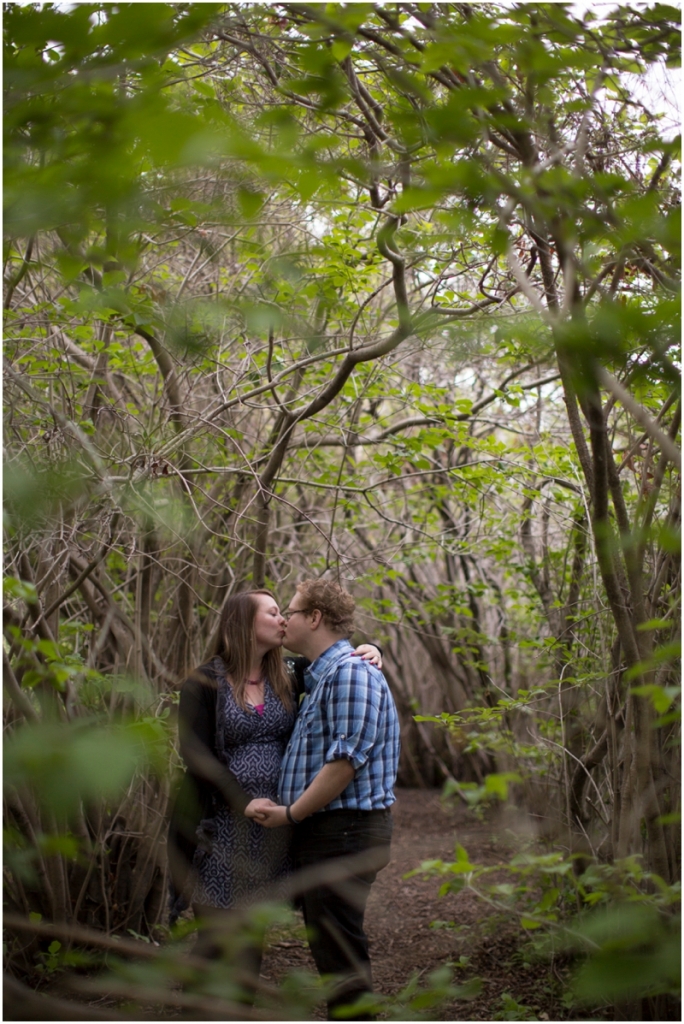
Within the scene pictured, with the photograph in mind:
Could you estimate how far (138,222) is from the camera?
1.49 metres

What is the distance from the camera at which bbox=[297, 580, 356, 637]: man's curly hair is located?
2.85 metres

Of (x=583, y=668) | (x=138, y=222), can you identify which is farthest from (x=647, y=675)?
(x=138, y=222)

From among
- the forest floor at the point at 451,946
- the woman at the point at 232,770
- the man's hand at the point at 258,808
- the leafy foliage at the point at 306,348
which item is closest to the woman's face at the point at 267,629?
the woman at the point at 232,770

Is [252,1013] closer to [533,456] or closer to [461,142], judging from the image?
[461,142]

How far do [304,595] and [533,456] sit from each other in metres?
1.67

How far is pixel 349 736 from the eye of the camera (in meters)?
2.54

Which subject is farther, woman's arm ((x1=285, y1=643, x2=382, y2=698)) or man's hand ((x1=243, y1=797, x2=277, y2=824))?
woman's arm ((x1=285, y1=643, x2=382, y2=698))

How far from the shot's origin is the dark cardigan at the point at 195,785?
2635 millimetres

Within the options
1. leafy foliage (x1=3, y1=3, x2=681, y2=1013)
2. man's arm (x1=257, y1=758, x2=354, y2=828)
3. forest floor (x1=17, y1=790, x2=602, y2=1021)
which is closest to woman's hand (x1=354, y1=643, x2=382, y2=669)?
man's arm (x1=257, y1=758, x2=354, y2=828)

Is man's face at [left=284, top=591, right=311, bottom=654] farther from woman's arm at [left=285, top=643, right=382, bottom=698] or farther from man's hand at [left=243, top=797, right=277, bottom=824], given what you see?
man's hand at [left=243, top=797, right=277, bottom=824]

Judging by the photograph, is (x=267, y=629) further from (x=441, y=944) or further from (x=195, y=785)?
(x=441, y=944)

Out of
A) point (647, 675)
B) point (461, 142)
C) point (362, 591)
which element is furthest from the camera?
point (362, 591)

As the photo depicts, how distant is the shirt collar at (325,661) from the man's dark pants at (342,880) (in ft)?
1.50

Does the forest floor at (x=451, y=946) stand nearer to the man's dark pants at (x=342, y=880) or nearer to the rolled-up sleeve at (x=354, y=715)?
the man's dark pants at (x=342, y=880)
